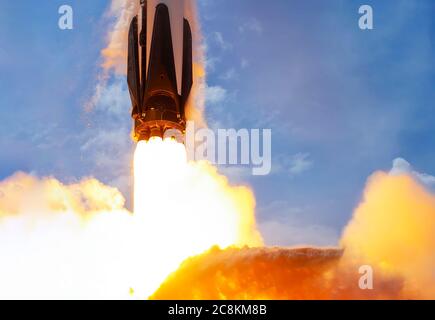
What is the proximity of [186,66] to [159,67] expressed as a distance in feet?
5.32

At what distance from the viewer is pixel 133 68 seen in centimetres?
2570

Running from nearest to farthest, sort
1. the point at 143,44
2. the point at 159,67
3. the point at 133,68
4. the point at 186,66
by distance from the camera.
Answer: the point at 159,67
the point at 133,68
the point at 143,44
the point at 186,66

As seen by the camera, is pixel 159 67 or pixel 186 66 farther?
pixel 186 66

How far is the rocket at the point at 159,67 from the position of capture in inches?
974

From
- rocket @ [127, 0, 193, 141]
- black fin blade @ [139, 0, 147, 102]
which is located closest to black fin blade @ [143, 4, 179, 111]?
rocket @ [127, 0, 193, 141]

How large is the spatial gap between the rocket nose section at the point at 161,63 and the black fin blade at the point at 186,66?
66 cm

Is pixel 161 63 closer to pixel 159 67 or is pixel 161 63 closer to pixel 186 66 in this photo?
pixel 159 67

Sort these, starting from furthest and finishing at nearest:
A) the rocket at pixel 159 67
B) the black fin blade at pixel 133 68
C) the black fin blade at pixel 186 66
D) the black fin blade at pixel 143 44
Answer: the black fin blade at pixel 186 66
the black fin blade at pixel 143 44
the black fin blade at pixel 133 68
the rocket at pixel 159 67

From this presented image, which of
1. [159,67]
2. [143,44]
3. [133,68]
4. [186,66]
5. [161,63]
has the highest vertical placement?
[143,44]


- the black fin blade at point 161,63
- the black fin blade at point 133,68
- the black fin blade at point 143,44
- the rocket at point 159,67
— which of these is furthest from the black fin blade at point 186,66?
the black fin blade at point 133,68

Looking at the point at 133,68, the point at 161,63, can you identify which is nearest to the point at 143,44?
the point at 133,68

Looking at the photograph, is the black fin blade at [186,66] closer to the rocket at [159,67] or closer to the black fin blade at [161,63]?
the rocket at [159,67]
